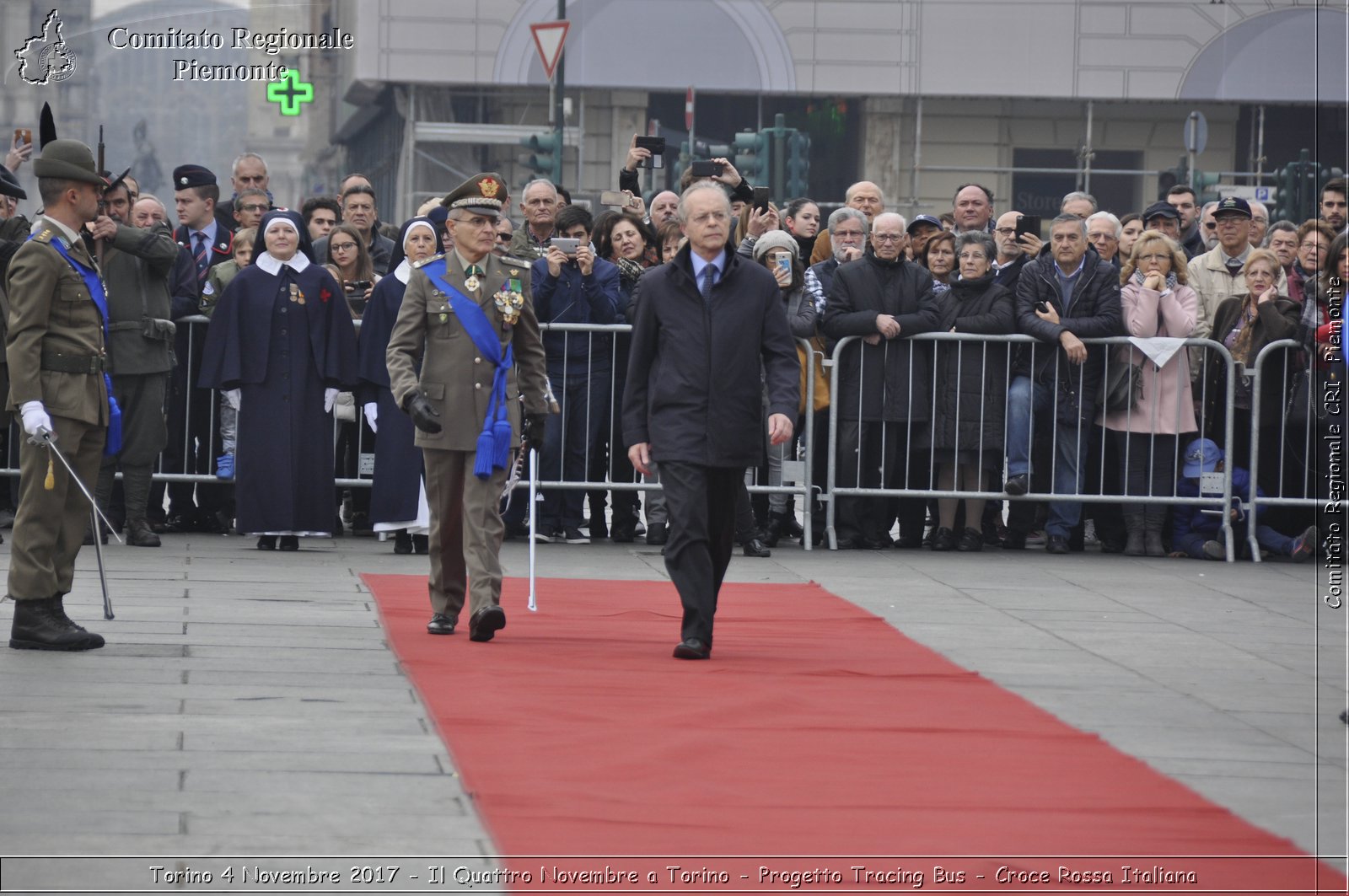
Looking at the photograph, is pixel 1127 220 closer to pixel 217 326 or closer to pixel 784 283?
pixel 784 283

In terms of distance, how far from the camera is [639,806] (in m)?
5.68

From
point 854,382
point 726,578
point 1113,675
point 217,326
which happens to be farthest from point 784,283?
point 1113,675

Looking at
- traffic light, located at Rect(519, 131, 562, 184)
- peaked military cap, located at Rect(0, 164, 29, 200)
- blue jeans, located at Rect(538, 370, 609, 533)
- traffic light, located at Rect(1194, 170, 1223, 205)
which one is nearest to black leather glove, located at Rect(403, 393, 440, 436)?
peaked military cap, located at Rect(0, 164, 29, 200)

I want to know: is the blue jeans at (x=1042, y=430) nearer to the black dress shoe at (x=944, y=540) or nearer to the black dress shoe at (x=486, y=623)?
the black dress shoe at (x=944, y=540)

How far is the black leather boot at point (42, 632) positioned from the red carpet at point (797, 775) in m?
1.32

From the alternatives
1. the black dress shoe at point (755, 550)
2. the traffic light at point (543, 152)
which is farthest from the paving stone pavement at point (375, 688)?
the traffic light at point (543, 152)

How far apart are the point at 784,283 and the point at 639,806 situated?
7.48 metres

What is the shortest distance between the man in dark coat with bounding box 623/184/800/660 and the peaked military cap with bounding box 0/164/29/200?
3770 mm

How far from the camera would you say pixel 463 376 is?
29.8 ft

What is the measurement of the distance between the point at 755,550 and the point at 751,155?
39.0 ft

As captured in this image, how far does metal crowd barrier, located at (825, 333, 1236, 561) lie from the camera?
13.2 meters

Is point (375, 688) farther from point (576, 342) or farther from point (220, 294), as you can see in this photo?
point (220, 294)

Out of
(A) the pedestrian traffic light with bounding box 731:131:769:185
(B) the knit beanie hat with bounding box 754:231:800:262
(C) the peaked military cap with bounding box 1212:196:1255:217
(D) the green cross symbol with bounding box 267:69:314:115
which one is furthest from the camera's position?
(D) the green cross symbol with bounding box 267:69:314:115

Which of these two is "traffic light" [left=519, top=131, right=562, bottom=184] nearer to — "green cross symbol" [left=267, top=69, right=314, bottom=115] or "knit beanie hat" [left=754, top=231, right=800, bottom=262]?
"green cross symbol" [left=267, top=69, right=314, bottom=115]
